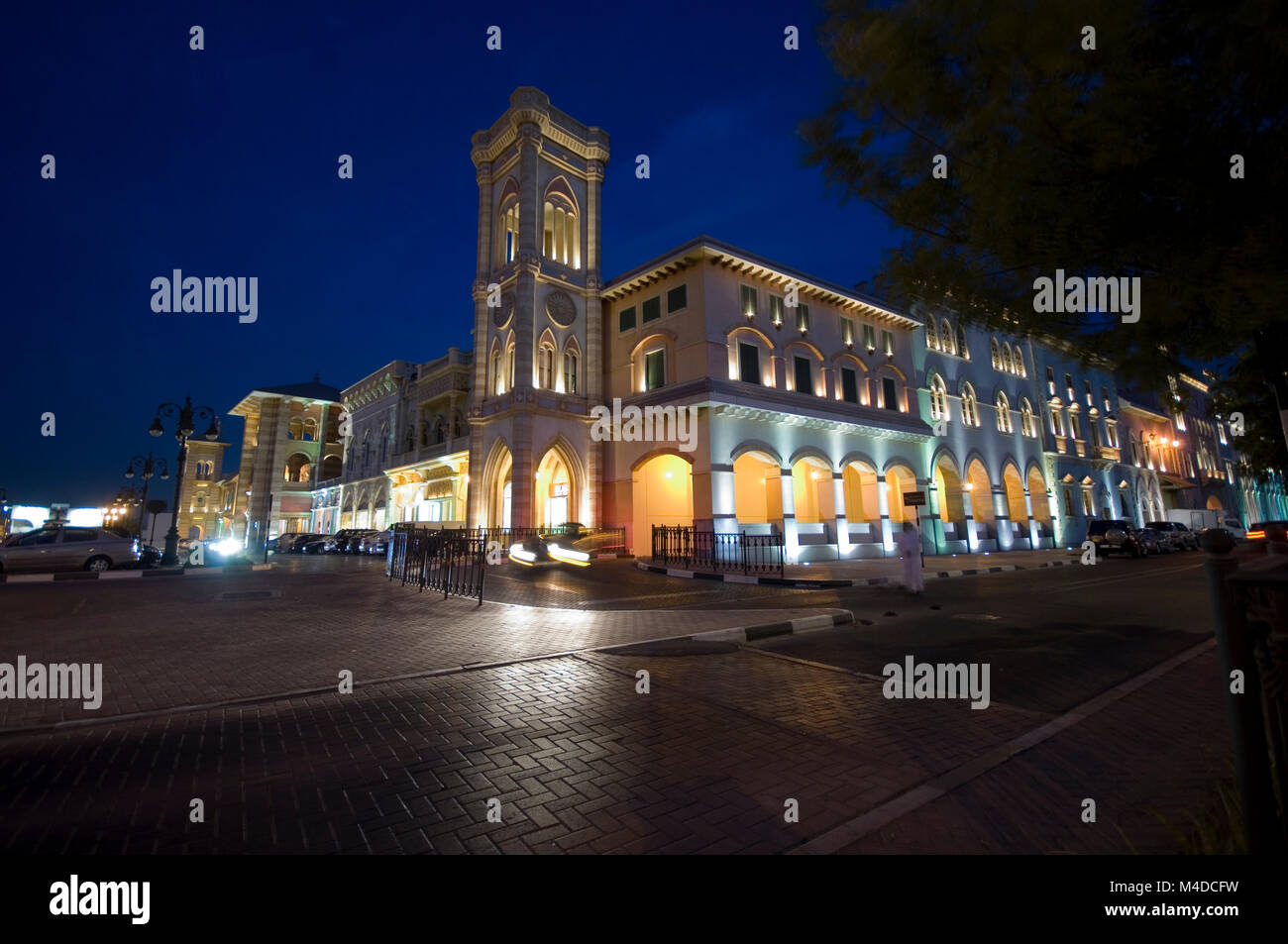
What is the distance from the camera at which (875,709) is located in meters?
4.34

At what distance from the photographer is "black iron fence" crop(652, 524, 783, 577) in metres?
19.0

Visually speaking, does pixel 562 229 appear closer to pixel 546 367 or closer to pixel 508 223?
pixel 508 223

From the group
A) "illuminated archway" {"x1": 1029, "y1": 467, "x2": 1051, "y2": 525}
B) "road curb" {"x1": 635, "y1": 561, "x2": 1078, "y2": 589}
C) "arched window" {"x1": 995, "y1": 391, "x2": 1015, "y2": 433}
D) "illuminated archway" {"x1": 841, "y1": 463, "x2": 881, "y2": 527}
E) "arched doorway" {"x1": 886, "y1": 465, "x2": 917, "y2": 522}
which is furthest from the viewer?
"illuminated archway" {"x1": 1029, "y1": 467, "x2": 1051, "y2": 525}

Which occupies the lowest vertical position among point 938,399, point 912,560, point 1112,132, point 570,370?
point 912,560

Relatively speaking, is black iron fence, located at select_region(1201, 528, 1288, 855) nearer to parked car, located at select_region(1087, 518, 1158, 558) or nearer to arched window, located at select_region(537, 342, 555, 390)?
arched window, located at select_region(537, 342, 555, 390)

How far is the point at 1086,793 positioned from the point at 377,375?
1992 inches

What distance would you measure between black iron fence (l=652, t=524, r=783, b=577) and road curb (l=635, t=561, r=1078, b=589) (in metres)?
1.21

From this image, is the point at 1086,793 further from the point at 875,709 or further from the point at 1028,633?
the point at 1028,633

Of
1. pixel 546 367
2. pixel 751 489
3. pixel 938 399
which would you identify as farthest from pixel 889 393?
pixel 546 367

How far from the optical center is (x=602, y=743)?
362cm

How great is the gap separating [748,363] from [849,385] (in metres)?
6.53

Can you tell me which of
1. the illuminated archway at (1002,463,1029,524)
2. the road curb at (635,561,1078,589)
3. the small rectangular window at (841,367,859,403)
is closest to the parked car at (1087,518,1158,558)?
the illuminated archway at (1002,463,1029,524)
